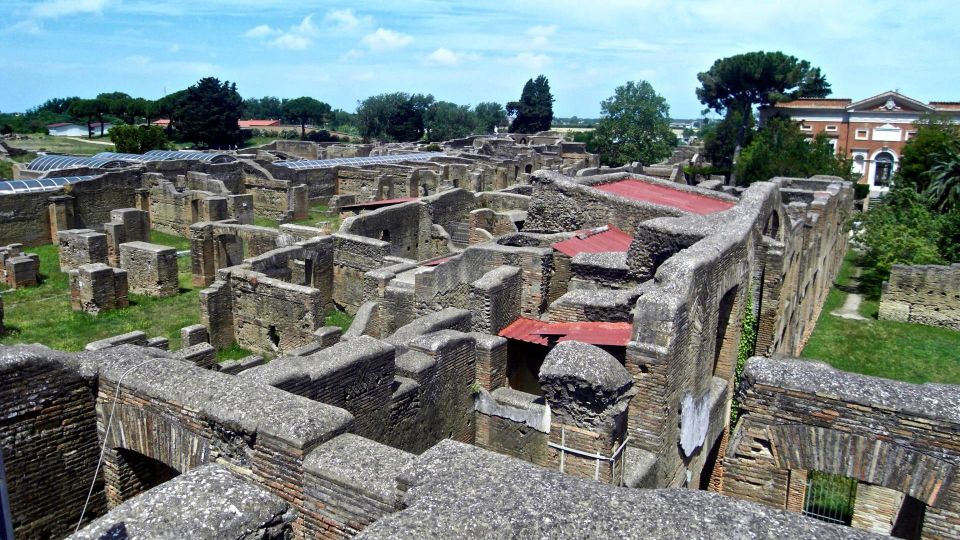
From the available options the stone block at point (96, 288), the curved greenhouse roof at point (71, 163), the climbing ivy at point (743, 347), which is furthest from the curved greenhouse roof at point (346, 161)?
the climbing ivy at point (743, 347)

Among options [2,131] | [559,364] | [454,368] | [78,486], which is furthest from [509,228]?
[2,131]

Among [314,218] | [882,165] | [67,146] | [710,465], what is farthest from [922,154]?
[67,146]

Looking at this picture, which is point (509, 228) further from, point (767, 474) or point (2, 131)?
point (2, 131)

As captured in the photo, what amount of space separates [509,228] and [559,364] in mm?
12456

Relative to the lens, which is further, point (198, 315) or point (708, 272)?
point (198, 315)

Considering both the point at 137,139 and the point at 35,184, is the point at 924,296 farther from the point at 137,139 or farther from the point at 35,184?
the point at 137,139

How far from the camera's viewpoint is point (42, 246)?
74.9 feet

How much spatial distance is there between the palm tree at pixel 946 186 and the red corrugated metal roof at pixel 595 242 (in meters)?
17.7

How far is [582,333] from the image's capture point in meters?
8.70

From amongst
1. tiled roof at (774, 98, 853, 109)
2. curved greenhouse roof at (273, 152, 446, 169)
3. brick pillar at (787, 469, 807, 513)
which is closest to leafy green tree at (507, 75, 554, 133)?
tiled roof at (774, 98, 853, 109)

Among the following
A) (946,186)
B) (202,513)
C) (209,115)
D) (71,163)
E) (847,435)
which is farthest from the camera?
(209,115)

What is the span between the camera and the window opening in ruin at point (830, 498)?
858 centimetres

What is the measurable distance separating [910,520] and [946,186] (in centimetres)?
2425

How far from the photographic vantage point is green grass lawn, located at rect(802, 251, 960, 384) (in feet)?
51.8
